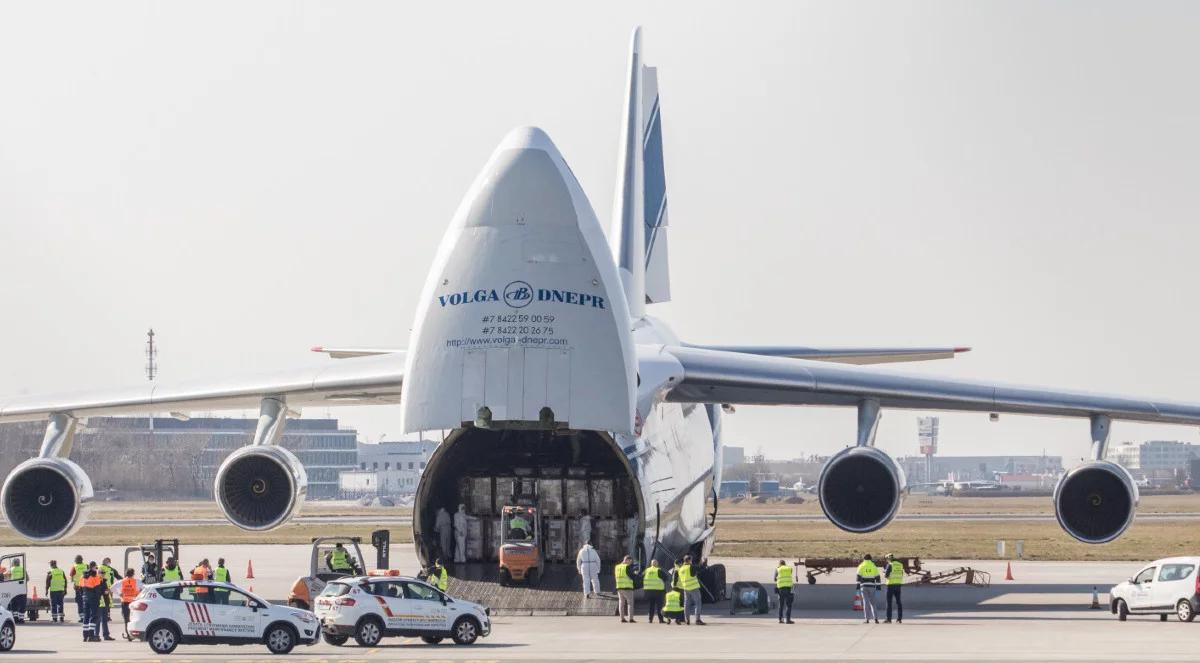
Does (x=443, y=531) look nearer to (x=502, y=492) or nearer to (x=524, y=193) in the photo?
(x=502, y=492)

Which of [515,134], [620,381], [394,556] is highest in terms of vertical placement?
[515,134]

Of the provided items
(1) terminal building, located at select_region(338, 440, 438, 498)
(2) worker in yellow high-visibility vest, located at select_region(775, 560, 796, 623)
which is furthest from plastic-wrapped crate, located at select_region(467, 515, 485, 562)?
(1) terminal building, located at select_region(338, 440, 438, 498)

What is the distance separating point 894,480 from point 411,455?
14699 cm

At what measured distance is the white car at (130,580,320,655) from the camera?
23.0 metres

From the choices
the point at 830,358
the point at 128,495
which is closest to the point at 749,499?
the point at 128,495

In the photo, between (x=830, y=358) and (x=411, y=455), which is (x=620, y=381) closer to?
(x=830, y=358)

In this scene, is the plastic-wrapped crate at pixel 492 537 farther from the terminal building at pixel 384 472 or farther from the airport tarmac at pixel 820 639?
the terminal building at pixel 384 472

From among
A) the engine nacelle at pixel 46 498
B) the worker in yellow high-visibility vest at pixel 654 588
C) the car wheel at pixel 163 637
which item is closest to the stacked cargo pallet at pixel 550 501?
the worker in yellow high-visibility vest at pixel 654 588

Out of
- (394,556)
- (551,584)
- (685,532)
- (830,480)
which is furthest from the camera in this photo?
(394,556)

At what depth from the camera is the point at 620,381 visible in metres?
25.0

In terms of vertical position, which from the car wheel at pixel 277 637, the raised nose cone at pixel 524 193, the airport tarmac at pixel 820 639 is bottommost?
the airport tarmac at pixel 820 639

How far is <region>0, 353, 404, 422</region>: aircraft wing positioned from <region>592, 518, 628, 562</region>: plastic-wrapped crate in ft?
13.2

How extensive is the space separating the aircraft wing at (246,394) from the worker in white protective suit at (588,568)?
12.7 ft

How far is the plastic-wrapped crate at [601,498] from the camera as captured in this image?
96.9ft
